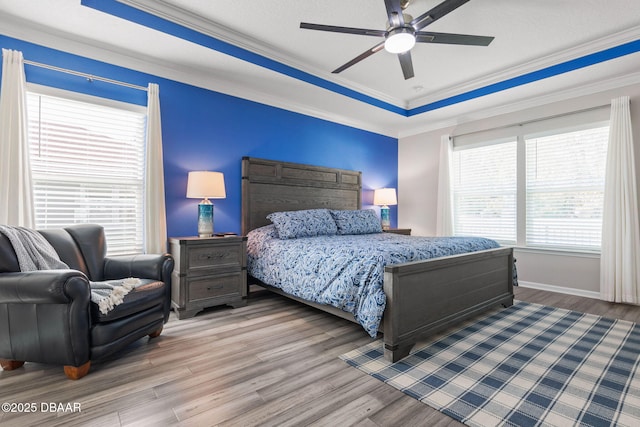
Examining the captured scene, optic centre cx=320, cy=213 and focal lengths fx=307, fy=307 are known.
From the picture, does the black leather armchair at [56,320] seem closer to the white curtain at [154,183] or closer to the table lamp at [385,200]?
the white curtain at [154,183]

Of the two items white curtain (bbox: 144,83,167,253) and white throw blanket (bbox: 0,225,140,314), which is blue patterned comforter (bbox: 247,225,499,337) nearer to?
white curtain (bbox: 144,83,167,253)

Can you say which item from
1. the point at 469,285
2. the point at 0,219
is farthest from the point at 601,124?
the point at 0,219

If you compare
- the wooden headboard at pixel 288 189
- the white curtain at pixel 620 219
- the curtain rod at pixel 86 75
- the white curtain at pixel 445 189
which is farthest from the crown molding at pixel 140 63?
the white curtain at pixel 620 219

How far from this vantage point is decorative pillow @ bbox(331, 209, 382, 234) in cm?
407

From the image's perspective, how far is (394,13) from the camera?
2121mm

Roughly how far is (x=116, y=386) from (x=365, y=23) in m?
3.40

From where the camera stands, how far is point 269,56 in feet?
11.1

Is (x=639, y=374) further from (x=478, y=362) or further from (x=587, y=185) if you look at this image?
(x=587, y=185)

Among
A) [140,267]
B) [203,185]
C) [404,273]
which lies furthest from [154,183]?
[404,273]

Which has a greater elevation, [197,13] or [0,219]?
[197,13]

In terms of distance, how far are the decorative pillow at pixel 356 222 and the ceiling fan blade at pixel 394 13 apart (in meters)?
2.39

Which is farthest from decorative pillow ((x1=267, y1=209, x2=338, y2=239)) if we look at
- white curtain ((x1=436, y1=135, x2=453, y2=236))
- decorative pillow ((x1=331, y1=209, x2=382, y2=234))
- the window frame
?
the window frame

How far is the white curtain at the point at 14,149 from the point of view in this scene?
2432 millimetres

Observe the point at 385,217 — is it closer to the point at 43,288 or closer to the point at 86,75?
the point at 86,75
